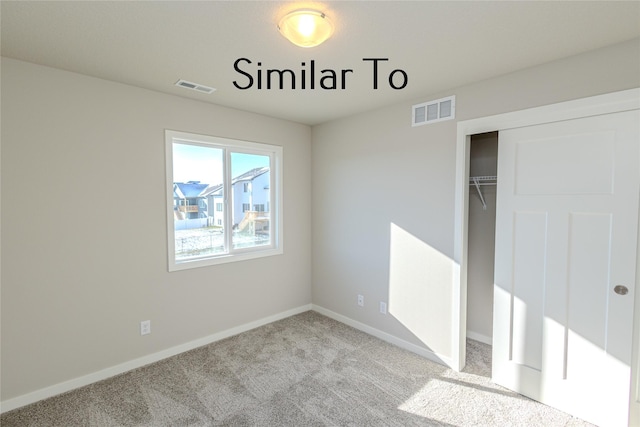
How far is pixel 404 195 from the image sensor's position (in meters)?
3.13

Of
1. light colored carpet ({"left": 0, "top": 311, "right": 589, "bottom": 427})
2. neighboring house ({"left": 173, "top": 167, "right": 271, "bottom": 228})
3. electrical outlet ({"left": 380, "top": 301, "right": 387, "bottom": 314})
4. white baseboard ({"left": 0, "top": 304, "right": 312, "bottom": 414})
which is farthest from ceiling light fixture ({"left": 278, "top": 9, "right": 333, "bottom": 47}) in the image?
white baseboard ({"left": 0, "top": 304, "right": 312, "bottom": 414})

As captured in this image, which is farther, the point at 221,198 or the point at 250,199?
the point at 250,199

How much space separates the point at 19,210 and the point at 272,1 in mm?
2298

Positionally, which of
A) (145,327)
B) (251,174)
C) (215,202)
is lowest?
(145,327)

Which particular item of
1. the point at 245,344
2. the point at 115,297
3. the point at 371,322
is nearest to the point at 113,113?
the point at 115,297

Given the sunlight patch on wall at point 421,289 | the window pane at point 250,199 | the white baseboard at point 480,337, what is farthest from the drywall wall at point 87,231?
the white baseboard at point 480,337

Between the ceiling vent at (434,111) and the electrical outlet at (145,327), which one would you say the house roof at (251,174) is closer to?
the electrical outlet at (145,327)

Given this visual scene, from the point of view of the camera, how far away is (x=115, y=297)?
268 cm

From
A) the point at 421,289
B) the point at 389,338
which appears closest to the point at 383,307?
the point at 389,338

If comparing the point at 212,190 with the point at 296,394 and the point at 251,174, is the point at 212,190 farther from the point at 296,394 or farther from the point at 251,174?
the point at 296,394

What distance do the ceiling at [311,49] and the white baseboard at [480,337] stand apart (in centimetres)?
257

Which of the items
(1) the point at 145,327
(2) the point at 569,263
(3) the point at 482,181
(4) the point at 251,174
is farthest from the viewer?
(4) the point at 251,174

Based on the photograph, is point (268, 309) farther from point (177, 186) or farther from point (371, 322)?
point (177, 186)

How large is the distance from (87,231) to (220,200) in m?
1.24
